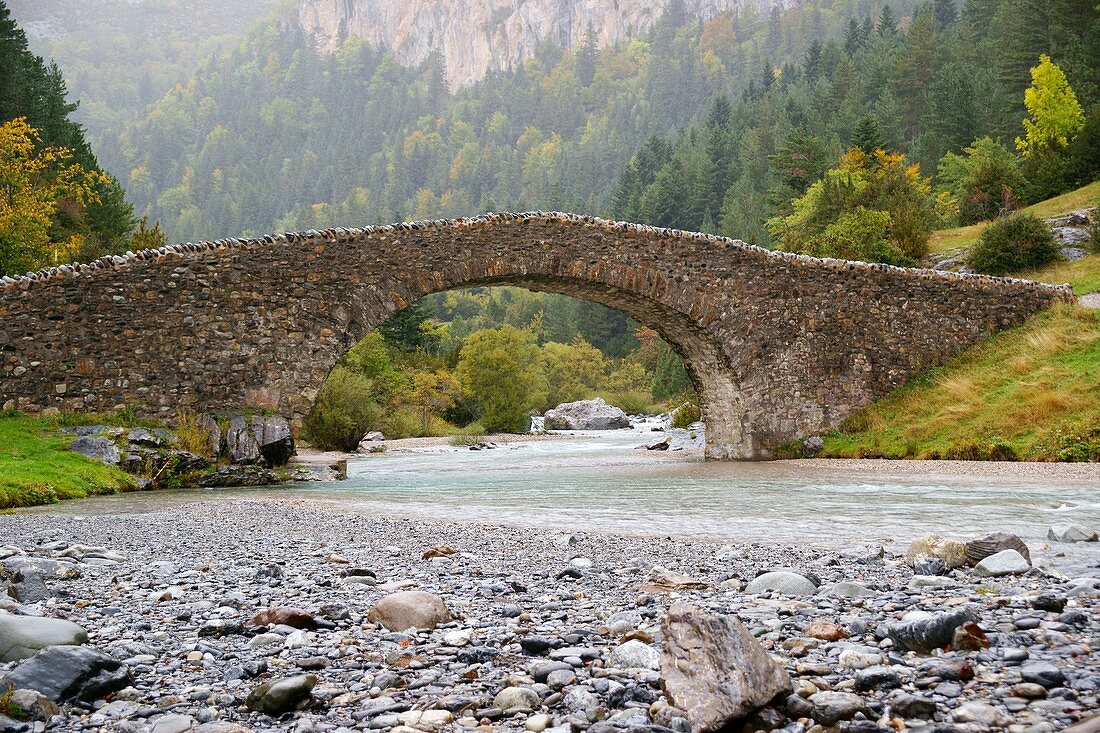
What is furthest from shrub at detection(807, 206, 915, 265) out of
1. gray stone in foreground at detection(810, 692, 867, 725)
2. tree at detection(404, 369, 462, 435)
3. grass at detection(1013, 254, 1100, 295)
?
gray stone in foreground at detection(810, 692, 867, 725)

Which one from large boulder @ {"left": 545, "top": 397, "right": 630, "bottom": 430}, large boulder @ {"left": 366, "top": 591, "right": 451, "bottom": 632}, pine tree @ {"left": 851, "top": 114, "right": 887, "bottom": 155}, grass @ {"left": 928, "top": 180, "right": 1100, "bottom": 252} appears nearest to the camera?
large boulder @ {"left": 366, "top": 591, "right": 451, "bottom": 632}

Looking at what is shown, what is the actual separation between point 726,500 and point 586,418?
41.9m

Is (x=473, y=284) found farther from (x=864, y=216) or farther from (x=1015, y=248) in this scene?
(x=1015, y=248)

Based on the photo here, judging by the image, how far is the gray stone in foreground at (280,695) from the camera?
263 cm

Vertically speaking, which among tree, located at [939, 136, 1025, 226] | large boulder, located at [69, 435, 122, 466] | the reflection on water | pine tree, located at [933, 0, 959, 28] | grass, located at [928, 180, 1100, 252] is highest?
pine tree, located at [933, 0, 959, 28]

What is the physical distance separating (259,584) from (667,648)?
2752mm

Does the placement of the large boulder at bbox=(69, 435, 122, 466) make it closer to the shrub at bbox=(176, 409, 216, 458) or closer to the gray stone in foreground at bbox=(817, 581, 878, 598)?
the shrub at bbox=(176, 409, 216, 458)

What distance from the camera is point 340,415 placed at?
26.9 m

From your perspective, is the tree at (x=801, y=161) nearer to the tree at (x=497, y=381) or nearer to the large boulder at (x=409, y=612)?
the tree at (x=497, y=381)

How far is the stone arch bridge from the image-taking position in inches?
549

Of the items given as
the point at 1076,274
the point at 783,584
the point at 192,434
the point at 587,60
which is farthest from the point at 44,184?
the point at 587,60

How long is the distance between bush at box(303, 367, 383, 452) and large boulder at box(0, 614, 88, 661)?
23901 millimetres

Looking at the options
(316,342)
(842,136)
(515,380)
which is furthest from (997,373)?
(842,136)

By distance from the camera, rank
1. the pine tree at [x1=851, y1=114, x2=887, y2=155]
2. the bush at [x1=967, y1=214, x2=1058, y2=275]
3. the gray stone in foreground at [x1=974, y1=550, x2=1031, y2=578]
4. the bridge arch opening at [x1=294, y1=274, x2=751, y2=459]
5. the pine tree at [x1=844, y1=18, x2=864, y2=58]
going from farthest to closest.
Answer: the pine tree at [x1=844, y1=18, x2=864, y2=58] < the pine tree at [x1=851, y1=114, x2=887, y2=155] < the bush at [x1=967, y1=214, x2=1058, y2=275] < the bridge arch opening at [x1=294, y1=274, x2=751, y2=459] < the gray stone in foreground at [x1=974, y1=550, x2=1031, y2=578]
